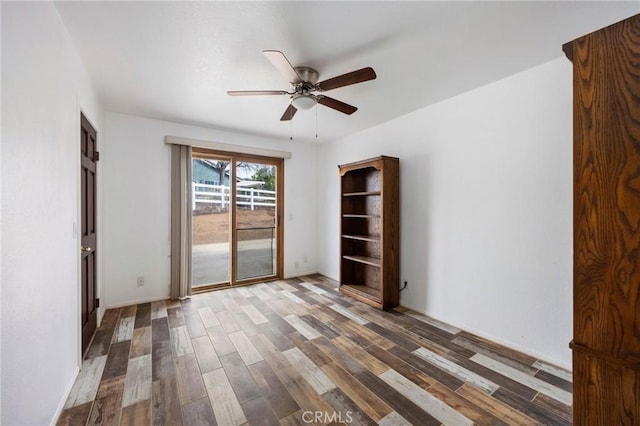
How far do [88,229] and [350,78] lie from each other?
2.79 metres

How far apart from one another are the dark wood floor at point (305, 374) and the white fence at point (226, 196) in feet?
5.71

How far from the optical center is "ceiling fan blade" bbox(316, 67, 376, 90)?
6.14ft

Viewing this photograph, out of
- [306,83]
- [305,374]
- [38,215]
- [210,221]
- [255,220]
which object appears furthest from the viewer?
[255,220]

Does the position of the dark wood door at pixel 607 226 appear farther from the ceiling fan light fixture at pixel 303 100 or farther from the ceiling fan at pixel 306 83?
the ceiling fan light fixture at pixel 303 100

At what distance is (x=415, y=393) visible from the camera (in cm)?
179

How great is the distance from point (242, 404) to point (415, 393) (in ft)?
3.85

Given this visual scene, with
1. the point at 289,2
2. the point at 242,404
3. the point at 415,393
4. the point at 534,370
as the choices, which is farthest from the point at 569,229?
the point at 242,404

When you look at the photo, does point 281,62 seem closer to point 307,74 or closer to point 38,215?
point 307,74

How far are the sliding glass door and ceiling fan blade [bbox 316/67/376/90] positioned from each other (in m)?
2.52

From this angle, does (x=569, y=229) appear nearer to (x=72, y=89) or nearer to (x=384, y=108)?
(x=384, y=108)

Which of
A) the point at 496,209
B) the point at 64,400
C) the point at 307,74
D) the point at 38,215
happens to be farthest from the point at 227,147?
the point at 496,209

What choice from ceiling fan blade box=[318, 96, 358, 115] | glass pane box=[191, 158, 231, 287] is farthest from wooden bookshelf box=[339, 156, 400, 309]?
glass pane box=[191, 158, 231, 287]

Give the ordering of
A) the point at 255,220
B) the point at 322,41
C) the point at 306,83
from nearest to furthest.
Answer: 1. the point at 322,41
2. the point at 306,83
3. the point at 255,220

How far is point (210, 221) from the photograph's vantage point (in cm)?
415
